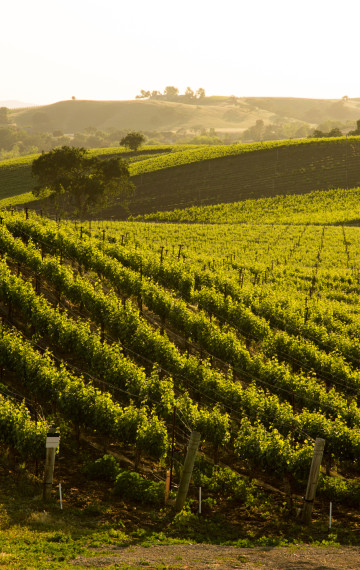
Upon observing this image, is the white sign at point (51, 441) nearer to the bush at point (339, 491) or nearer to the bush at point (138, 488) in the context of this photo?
the bush at point (138, 488)

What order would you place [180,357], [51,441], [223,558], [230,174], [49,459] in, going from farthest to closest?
[230,174] → [180,357] → [49,459] → [51,441] → [223,558]

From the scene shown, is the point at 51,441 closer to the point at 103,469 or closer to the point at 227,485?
the point at 103,469

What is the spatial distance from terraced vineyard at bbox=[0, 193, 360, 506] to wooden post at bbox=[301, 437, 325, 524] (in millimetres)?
1610

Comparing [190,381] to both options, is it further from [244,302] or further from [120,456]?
[244,302]

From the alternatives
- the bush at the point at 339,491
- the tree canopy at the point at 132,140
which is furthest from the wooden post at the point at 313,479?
the tree canopy at the point at 132,140

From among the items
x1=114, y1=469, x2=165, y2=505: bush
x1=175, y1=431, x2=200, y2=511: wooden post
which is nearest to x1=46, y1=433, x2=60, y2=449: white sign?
x1=114, y1=469, x2=165, y2=505: bush

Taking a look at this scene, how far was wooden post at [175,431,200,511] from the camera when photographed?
56.0 feet

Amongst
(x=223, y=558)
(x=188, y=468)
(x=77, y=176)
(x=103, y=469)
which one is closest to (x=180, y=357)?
(x=103, y=469)

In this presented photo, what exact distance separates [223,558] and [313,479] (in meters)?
4.30

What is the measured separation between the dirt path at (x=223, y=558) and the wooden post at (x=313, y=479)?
1835 millimetres

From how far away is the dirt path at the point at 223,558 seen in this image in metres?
13.8

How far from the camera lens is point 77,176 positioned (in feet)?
273

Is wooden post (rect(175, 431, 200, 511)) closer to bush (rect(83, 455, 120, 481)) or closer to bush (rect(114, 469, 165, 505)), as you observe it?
bush (rect(114, 469, 165, 505))

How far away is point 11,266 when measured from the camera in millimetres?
36094
